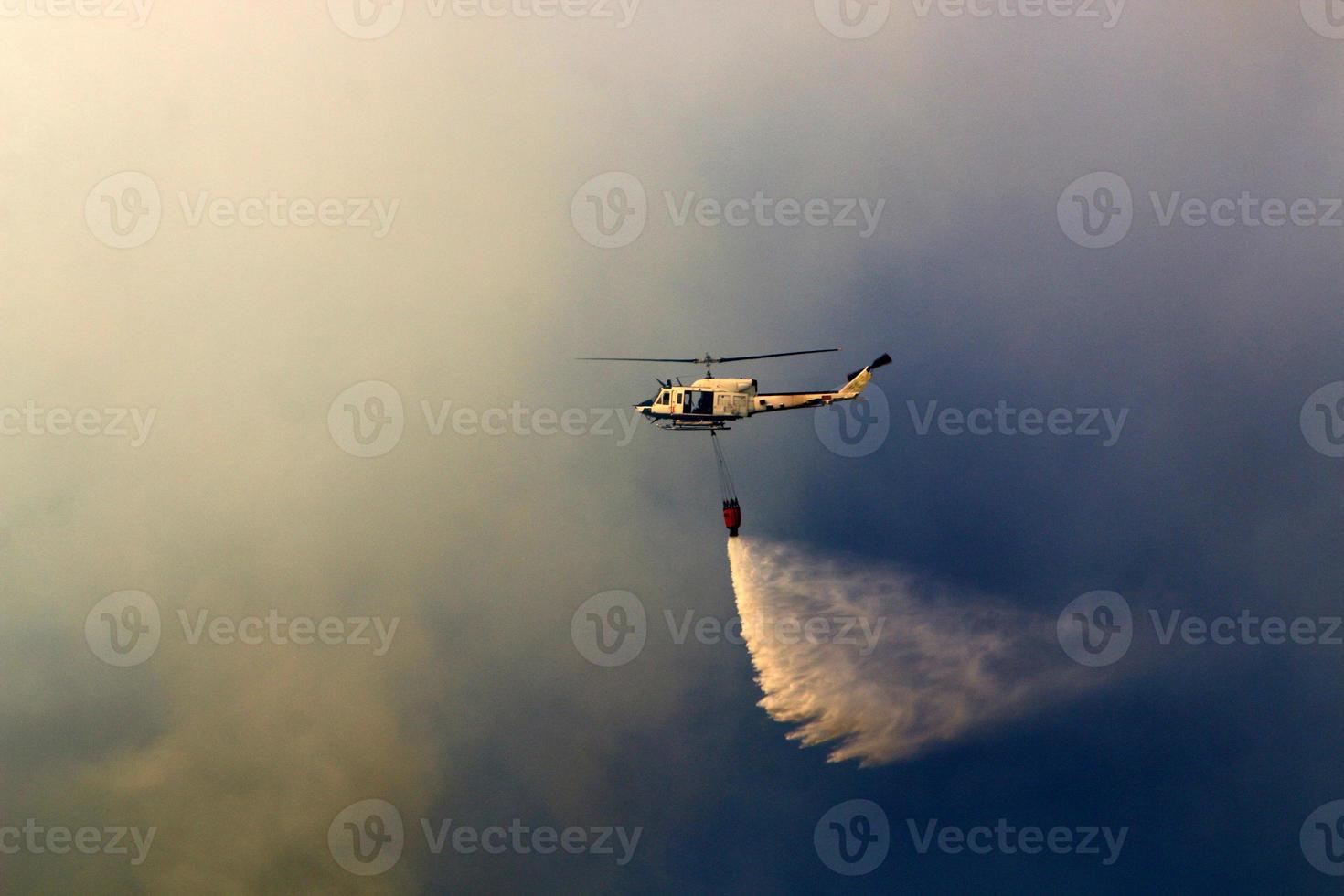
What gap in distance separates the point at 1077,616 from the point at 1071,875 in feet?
90.9

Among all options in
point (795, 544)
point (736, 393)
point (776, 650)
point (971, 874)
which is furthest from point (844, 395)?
point (971, 874)

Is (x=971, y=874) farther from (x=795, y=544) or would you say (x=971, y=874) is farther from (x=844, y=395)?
(x=844, y=395)

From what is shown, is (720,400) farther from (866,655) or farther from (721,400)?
(866,655)

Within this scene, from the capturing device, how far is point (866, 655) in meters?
83.8

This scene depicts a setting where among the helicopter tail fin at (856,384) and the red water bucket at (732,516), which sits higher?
the helicopter tail fin at (856,384)

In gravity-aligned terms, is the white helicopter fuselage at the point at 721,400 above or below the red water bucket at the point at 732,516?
above

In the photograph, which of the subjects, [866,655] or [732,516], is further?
[866,655]

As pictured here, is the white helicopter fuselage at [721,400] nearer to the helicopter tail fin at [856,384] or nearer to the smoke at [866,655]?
the helicopter tail fin at [856,384]

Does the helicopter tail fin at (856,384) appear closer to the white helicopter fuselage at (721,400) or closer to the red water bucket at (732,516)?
the white helicopter fuselage at (721,400)

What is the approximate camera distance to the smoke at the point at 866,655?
8106cm

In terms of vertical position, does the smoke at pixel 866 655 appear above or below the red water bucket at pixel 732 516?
below

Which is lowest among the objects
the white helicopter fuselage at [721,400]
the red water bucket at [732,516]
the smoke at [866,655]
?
the smoke at [866,655]

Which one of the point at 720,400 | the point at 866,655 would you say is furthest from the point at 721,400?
the point at 866,655

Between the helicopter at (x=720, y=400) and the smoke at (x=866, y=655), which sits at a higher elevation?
the helicopter at (x=720, y=400)
